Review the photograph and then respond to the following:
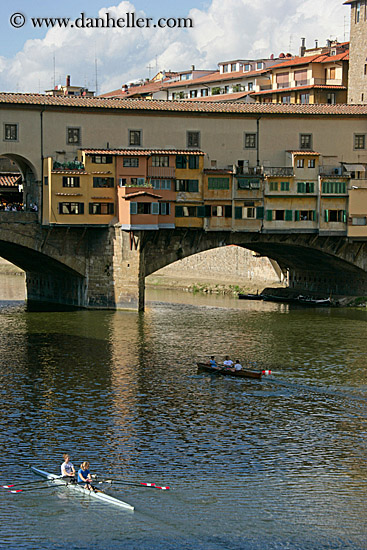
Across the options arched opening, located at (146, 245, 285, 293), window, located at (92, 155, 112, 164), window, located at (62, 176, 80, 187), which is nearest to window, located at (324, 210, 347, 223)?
arched opening, located at (146, 245, 285, 293)

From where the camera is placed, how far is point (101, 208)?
3189 inches

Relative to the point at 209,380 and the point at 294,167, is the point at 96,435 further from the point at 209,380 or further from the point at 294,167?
the point at 294,167

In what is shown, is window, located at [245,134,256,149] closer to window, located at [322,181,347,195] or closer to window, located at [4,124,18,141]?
window, located at [322,181,347,195]

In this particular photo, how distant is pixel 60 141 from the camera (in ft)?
265

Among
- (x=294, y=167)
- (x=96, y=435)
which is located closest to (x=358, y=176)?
(x=294, y=167)

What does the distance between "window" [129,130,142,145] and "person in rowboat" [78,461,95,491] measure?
1963 inches

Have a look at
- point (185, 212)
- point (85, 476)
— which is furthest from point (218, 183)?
point (85, 476)

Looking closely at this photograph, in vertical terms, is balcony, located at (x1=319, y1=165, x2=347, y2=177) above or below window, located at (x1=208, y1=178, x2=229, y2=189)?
above

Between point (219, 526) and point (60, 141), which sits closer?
point (219, 526)

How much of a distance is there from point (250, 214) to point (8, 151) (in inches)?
843

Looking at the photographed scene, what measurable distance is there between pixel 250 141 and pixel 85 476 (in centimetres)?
5380

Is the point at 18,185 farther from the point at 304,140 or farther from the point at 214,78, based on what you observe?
the point at 214,78

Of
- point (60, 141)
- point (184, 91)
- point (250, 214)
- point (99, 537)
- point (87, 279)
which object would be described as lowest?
point (99, 537)

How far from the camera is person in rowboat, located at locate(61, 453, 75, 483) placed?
121 ft
